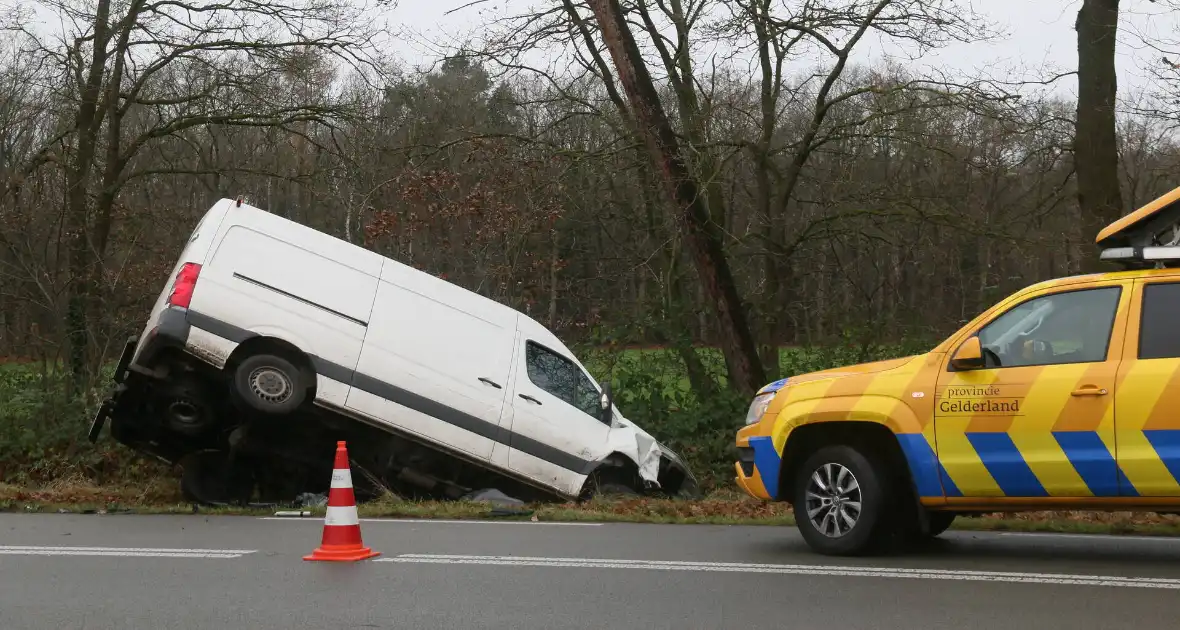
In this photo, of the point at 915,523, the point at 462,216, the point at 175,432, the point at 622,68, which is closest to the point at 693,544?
the point at 915,523

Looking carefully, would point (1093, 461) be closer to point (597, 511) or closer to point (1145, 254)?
point (1145, 254)

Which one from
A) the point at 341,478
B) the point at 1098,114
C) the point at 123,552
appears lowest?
the point at 123,552

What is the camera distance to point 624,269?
1794cm

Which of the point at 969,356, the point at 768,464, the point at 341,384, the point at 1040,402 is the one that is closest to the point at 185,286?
the point at 341,384

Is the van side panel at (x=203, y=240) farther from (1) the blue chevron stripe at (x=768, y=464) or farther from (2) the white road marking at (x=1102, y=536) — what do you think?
(2) the white road marking at (x=1102, y=536)

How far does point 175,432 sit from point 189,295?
142cm

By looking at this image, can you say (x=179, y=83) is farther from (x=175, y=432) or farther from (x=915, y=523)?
(x=915, y=523)

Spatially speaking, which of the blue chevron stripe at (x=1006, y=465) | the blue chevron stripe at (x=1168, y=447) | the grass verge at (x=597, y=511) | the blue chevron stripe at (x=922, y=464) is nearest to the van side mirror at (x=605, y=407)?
the grass verge at (x=597, y=511)

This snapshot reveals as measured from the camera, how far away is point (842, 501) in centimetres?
769

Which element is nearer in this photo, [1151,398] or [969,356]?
[1151,398]

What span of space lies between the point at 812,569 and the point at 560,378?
501 centimetres

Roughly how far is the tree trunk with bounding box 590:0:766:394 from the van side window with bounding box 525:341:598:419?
371 cm

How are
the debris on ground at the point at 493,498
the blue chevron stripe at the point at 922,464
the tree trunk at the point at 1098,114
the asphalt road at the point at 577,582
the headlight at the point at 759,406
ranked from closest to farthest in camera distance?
the asphalt road at the point at 577,582 < the blue chevron stripe at the point at 922,464 < the headlight at the point at 759,406 < the debris on ground at the point at 493,498 < the tree trunk at the point at 1098,114

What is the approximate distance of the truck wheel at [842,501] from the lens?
24.7 feet
